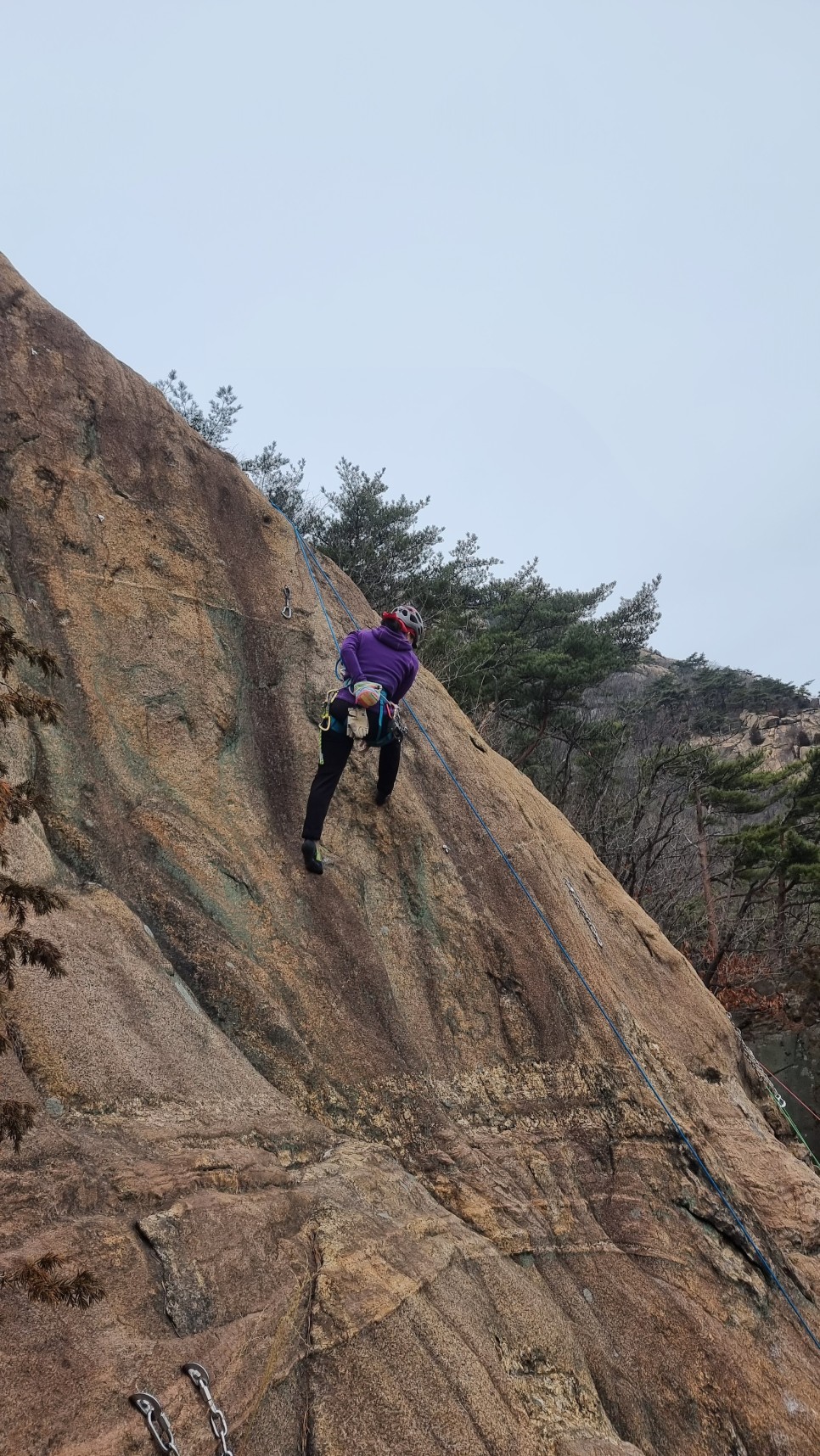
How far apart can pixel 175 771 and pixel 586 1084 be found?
12.7 ft

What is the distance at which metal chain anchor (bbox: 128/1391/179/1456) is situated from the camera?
3.25 m

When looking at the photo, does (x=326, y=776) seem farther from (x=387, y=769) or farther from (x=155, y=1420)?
(x=155, y=1420)

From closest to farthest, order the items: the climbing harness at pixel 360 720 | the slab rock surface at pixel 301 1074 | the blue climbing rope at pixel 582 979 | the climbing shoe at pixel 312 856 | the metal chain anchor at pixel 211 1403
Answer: the metal chain anchor at pixel 211 1403 → the slab rock surface at pixel 301 1074 → the blue climbing rope at pixel 582 979 → the climbing harness at pixel 360 720 → the climbing shoe at pixel 312 856

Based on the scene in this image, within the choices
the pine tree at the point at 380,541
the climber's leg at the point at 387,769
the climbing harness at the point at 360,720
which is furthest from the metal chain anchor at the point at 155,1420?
the pine tree at the point at 380,541

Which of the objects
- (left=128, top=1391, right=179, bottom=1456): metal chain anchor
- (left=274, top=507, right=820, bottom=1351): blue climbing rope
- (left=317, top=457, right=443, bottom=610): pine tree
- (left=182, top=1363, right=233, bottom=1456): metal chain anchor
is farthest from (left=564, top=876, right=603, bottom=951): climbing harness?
(left=317, top=457, right=443, bottom=610): pine tree

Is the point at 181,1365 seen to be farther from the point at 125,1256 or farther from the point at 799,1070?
the point at 799,1070

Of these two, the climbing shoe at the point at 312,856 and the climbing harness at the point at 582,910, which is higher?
the climbing harness at the point at 582,910

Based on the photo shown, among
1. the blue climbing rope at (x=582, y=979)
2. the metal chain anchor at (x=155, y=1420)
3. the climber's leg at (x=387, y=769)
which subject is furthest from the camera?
the climber's leg at (x=387, y=769)

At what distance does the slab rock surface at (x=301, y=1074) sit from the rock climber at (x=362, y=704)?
1.86ft

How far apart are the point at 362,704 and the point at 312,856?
Answer: 121cm

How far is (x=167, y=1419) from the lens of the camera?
11.0 feet

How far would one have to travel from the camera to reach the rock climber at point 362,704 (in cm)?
688

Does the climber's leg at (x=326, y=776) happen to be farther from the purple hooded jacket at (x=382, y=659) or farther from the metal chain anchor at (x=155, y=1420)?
the metal chain anchor at (x=155, y=1420)

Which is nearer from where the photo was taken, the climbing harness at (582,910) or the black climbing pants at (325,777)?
the black climbing pants at (325,777)
